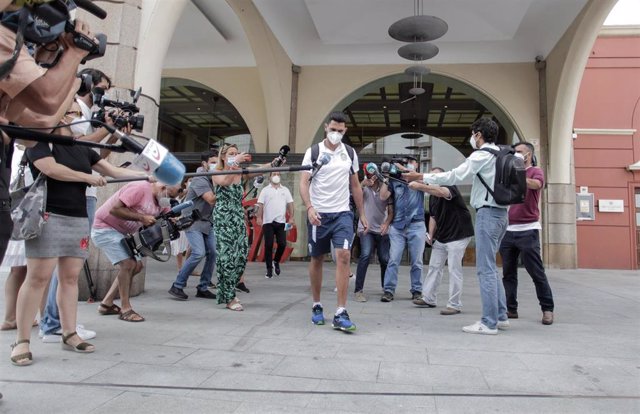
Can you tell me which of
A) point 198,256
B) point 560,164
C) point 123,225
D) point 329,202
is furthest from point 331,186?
point 560,164

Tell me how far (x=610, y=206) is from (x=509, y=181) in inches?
464

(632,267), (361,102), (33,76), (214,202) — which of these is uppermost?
(361,102)

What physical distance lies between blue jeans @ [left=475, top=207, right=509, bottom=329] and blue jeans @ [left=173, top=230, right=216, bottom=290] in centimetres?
291

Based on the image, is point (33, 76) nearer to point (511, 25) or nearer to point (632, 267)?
point (511, 25)

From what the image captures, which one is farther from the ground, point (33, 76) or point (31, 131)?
point (33, 76)

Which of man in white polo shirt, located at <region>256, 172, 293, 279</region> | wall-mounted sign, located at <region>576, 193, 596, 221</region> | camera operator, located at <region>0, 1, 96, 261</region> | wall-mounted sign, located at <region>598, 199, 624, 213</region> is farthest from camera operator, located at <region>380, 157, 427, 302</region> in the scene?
wall-mounted sign, located at <region>598, 199, 624, 213</region>

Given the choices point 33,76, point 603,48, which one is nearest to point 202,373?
point 33,76

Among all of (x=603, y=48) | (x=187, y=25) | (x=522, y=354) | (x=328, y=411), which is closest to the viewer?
(x=328, y=411)

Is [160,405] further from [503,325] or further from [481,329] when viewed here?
[503,325]

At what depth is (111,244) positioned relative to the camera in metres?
4.05

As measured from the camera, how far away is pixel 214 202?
514 centimetres

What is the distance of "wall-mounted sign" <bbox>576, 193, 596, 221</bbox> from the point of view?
13.1 metres

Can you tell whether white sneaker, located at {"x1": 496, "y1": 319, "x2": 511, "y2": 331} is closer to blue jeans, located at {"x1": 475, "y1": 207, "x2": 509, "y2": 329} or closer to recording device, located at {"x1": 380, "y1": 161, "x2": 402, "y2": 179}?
blue jeans, located at {"x1": 475, "y1": 207, "x2": 509, "y2": 329}

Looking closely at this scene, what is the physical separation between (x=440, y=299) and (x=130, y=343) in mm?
3918
